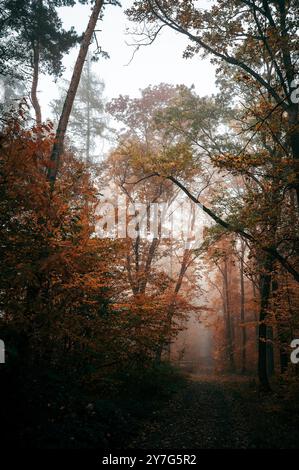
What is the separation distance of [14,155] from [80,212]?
238 cm

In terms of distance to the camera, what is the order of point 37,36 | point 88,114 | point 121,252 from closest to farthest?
point 121,252, point 37,36, point 88,114

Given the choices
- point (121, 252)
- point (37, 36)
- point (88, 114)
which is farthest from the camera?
point (88, 114)

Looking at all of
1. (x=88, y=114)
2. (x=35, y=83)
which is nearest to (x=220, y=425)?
(x=35, y=83)

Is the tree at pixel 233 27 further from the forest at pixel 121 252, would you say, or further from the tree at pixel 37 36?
the tree at pixel 37 36

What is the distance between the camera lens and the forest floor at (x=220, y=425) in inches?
237

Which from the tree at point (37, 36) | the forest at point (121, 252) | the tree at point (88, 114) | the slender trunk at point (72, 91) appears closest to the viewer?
the forest at point (121, 252)

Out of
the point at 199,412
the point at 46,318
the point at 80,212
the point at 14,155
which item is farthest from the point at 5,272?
the point at 199,412

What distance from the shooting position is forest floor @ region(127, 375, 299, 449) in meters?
6.02

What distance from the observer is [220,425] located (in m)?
7.57

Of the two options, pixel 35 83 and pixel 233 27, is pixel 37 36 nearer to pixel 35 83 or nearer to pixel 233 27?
pixel 35 83

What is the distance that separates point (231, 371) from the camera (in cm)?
2356

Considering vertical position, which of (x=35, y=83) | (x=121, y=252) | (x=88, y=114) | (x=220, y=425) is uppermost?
(x=88, y=114)

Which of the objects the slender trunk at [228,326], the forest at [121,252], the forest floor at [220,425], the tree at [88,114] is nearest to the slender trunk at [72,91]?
the forest at [121,252]
